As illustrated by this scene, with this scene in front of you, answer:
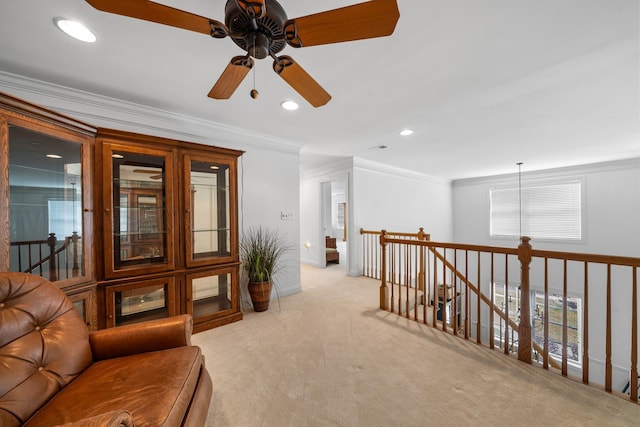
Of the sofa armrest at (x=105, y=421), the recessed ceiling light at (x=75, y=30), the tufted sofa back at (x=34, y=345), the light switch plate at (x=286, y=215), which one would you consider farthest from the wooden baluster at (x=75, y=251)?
the light switch plate at (x=286, y=215)

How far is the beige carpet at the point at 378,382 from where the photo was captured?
1464 millimetres

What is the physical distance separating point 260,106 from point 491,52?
78.9 inches

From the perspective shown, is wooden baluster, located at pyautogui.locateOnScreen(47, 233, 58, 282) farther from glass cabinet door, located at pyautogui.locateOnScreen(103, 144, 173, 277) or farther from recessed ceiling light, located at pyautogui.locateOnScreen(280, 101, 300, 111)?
recessed ceiling light, located at pyautogui.locateOnScreen(280, 101, 300, 111)

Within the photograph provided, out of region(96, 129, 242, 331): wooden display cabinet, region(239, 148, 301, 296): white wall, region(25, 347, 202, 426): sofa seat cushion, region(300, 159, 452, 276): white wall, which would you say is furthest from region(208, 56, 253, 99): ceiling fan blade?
region(300, 159, 452, 276): white wall

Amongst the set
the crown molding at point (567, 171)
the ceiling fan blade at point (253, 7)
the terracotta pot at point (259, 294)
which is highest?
the crown molding at point (567, 171)

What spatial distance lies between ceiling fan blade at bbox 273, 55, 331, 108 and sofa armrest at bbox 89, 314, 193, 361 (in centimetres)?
158

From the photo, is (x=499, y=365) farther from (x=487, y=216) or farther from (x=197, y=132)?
(x=487, y=216)

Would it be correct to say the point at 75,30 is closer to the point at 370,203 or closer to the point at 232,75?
the point at 232,75

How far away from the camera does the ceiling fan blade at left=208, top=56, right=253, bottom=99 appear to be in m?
1.26

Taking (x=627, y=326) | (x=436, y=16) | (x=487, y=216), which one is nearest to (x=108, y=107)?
(x=436, y=16)

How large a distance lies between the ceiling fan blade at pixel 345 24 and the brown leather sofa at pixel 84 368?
60.3 inches

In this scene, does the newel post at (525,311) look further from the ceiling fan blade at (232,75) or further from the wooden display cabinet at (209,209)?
the wooden display cabinet at (209,209)

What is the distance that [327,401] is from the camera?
1.60 metres

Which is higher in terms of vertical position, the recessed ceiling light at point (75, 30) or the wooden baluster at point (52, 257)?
the recessed ceiling light at point (75, 30)
